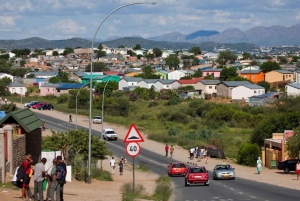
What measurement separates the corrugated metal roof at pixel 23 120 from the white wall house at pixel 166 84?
337 ft

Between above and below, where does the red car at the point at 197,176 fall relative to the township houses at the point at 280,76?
below

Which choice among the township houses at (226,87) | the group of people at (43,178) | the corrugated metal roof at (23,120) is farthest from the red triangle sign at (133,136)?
the township houses at (226,87)

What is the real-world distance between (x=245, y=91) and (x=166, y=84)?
22.3 meters

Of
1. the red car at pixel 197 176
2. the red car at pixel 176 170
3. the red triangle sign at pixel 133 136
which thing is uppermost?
the red triangle sign at pixel 133 136

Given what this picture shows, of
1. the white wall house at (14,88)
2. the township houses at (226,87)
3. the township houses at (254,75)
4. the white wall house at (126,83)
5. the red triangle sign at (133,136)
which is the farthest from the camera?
the township houses at (254,75)

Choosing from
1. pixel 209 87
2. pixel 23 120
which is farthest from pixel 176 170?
pixel 209 87

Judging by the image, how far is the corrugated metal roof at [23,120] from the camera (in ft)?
101

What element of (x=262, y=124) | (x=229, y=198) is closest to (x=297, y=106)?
(x=262, y=124)

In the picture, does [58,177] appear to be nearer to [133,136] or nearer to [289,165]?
[133,136]

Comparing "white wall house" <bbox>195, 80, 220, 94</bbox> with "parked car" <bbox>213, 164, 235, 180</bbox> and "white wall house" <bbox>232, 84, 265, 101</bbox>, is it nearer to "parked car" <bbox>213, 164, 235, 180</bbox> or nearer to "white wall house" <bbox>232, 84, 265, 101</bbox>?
"white wall house" <bbox>232, 84, 265, 101</bbox>

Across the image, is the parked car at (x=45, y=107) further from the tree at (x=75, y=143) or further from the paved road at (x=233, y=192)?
the tree at (x=75, y=143)

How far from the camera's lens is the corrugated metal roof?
30656 mm

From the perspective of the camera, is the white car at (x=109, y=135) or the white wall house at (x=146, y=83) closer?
the white car at (x=109, y=135)

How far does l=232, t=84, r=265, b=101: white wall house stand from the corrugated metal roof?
88.1 m
